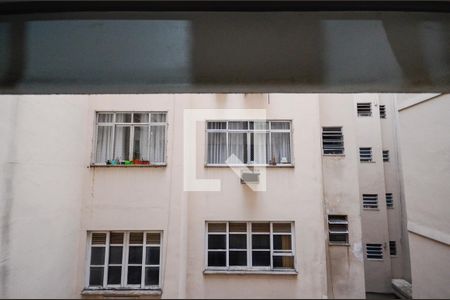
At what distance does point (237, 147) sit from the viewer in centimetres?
555

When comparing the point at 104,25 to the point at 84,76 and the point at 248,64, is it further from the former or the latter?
the point at 248,64

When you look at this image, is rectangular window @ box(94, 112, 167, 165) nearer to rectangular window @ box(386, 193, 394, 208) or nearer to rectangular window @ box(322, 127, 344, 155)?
rectangular window @ box(322, 127, 344, 155)

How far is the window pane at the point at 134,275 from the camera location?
491 cm

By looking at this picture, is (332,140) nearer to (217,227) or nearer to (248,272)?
(217,227)

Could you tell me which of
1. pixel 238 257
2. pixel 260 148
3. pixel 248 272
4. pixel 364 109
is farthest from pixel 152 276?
pixel 364 109

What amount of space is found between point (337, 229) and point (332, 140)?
5.98ft

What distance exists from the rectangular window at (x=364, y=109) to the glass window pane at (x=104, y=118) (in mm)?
9523

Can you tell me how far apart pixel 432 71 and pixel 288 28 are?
63 centimetres

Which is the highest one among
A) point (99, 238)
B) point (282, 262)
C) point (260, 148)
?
point (260, 148)

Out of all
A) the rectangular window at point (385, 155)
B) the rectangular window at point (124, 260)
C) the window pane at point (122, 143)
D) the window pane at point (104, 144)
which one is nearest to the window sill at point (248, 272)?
the rectangular window at point (124, 260)

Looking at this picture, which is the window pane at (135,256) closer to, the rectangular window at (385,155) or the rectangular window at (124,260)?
the rectangular window at (124,260)

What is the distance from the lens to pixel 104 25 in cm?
103

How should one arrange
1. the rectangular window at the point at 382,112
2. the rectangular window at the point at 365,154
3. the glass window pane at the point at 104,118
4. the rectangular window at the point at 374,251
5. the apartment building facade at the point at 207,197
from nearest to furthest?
the apartment building facade at the point at 207,197, the glass window pane at the point at 104,118, the rectangular window at the point at 374,251, the rectangular window at the point at 365,154, the rectangular window at the point at 382,112

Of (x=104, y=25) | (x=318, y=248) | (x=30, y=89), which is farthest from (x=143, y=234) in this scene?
(x=104, y=25)
